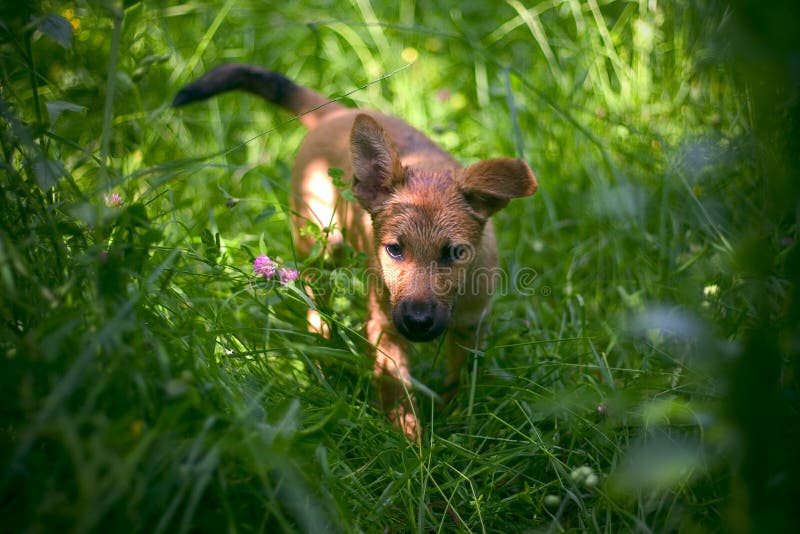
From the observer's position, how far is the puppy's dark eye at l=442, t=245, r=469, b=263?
294 cm

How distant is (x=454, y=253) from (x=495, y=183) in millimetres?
392

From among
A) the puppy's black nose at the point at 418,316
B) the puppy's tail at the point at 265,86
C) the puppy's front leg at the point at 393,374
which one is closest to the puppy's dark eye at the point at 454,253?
the puppy's black nose at the point at 418,316

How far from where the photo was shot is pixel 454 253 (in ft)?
9.71

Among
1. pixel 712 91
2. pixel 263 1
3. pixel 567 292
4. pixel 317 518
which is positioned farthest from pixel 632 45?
pixel 317 518

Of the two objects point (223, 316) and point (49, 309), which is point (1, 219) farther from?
point (223, 316)

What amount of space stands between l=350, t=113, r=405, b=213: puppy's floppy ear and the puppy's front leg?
594mm

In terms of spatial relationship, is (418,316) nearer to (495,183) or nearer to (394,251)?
(394,251)

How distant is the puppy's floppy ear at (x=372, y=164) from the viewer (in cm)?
296

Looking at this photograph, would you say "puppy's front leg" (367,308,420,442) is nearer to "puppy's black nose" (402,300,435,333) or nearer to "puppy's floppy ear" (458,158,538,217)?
"puppy's black nose" (402,300,435,333)

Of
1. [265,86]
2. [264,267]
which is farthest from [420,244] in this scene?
[265,86]

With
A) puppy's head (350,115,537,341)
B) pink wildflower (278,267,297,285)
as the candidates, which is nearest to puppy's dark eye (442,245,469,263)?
puppy's head (350,115,537,341)

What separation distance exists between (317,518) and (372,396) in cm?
111

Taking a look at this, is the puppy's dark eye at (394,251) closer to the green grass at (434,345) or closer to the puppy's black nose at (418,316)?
the green grass at (434,345)

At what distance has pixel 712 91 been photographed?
3.97m
